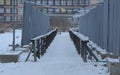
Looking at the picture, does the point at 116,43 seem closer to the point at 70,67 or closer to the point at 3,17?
the point at 70,67

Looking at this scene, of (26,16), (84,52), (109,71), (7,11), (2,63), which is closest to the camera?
(109,71)

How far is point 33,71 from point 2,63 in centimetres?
220

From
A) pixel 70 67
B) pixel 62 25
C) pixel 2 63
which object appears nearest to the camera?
pixel 70 67

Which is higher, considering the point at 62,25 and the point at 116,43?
the point at 116,43

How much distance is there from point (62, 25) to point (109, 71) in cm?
7558

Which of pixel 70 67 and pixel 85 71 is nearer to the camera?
pixel 85 71

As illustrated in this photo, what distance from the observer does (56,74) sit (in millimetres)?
Answer: 10586

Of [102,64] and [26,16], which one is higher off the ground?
[26,16]

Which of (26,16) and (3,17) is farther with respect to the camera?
(3,17)

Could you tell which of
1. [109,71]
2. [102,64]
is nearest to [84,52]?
[102,64]

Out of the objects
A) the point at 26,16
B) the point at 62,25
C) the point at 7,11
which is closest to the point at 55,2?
the point at 7,11

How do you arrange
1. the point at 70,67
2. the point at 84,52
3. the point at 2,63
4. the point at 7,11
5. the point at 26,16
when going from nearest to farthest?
the point at 70,67 → the point at 2,63 → the point at 84,52 → the point at 26,16 → the point at 7,11

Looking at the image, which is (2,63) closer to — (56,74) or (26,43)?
(56,74)

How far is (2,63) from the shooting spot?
1295 centimetres
